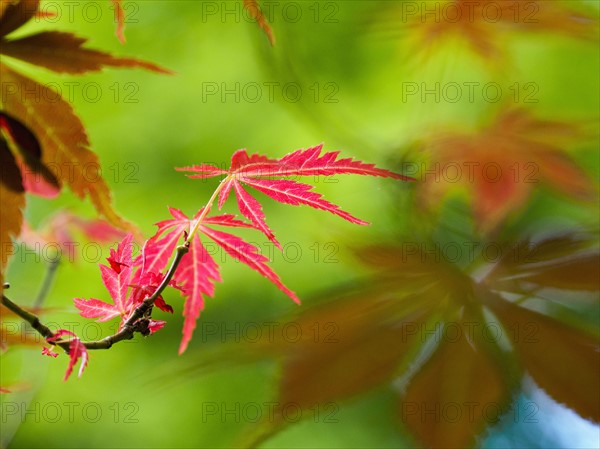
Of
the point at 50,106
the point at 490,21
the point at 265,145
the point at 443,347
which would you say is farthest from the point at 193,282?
the point at 265,145

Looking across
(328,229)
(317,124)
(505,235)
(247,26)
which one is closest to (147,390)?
(328,229)

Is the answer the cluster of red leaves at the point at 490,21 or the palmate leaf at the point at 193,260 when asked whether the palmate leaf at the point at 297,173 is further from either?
the cluster of red leaves at the point at 490,21

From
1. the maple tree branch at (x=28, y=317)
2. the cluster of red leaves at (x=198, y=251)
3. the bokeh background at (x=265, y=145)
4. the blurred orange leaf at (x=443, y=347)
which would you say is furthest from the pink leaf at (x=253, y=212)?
the bokeh background at (x=265, y=145)

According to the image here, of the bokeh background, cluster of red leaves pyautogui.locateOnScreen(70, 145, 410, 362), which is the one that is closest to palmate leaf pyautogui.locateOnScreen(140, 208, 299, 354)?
cluster of red leaves pyautogui.locateOnScreen(70, 145, 410, 362)

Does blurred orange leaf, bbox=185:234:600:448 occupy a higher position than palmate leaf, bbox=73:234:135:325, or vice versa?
palmate leaf, bbox=73:234:135:325

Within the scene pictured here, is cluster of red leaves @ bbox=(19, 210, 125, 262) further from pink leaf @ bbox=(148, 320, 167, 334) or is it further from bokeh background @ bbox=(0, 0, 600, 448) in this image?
pink leaf @ bbox=(148, 320, 167, 334)

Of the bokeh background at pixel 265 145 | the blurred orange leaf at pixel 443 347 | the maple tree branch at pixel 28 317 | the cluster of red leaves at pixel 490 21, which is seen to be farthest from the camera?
the bokeh background at pixel 265 145

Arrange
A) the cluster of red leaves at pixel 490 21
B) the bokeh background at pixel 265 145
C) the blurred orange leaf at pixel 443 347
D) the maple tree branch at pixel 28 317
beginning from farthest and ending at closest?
the bokeh background at pixel 265 145 < the cluster of red leaves at pixel 490 21 < the blurred orange leaf at pixel 443 347 < the maple tree branch at pixel 28 317
